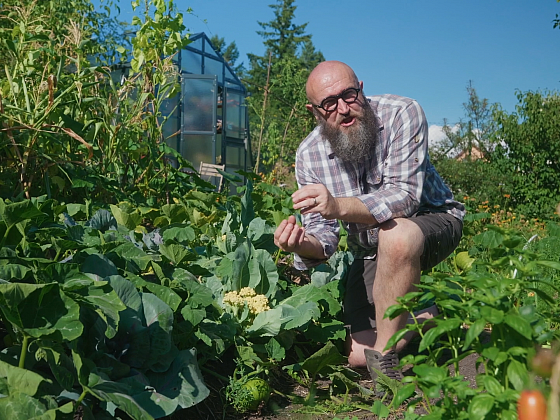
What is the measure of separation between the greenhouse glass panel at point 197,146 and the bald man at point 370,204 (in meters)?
8.56

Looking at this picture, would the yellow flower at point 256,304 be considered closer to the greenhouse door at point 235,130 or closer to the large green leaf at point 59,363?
the large green leaf at point 59,363

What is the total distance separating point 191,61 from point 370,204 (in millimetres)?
10497

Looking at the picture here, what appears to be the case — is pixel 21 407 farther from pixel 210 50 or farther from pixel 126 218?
pixel 210 50

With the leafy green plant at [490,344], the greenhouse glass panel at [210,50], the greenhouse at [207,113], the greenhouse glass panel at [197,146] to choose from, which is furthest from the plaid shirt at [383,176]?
the greenhouse glass panel at [210,50]

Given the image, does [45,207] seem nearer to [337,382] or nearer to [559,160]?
[337,382]

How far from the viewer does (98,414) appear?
148cm

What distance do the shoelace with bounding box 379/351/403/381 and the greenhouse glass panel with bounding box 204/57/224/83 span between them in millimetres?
11089

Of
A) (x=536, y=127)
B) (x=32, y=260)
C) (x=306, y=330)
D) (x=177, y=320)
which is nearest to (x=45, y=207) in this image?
(x=32, y=260)

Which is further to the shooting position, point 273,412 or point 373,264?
point 373,264

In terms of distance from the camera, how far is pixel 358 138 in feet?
7.98

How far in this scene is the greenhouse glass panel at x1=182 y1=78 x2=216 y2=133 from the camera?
37.1ft

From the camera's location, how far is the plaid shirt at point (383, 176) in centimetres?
236

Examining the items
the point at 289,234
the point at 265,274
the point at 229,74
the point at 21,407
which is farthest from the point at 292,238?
the point at 229,74

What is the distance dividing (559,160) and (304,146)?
8.62m
